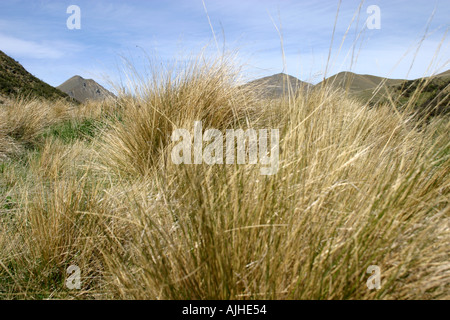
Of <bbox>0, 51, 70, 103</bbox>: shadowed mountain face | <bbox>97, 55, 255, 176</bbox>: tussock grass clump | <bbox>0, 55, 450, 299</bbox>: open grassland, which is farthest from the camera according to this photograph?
<bbox>0, 51, 70, 103</bbox>: shadowed mountain face

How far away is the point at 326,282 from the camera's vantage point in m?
1.09

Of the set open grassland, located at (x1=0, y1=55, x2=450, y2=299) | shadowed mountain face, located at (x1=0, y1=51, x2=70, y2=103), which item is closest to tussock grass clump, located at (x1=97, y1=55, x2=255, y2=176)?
open grassland, located at (x1=0, y1=55, x2=450, y2=299)

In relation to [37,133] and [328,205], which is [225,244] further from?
[37,133]

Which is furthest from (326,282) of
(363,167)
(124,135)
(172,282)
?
(124,135)

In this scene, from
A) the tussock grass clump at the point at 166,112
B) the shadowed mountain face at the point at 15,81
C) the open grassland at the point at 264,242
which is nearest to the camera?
the open grassland at the point at 264,242

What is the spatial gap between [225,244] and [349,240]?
420 mm

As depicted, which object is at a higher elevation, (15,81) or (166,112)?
(15,81)

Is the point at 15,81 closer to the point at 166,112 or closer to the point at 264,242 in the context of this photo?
the point at 166,112

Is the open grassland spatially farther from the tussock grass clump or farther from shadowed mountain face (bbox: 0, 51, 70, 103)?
shadowed mountain face (bbox: 0, 51, 70, 103)

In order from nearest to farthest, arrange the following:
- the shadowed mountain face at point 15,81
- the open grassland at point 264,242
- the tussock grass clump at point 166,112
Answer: the open grassland at point 264,242 → the tussock grass clump at point 166,112 → the shadowed mountain face at point 15,81

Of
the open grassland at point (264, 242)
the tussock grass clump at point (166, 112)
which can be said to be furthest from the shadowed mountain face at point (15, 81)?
the open grassland at point (264, 242)

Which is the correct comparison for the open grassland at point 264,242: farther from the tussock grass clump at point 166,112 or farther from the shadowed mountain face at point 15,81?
the shadowed mountain face at point 15,81

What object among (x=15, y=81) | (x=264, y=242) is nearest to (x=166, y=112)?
(x=264, y=242)
